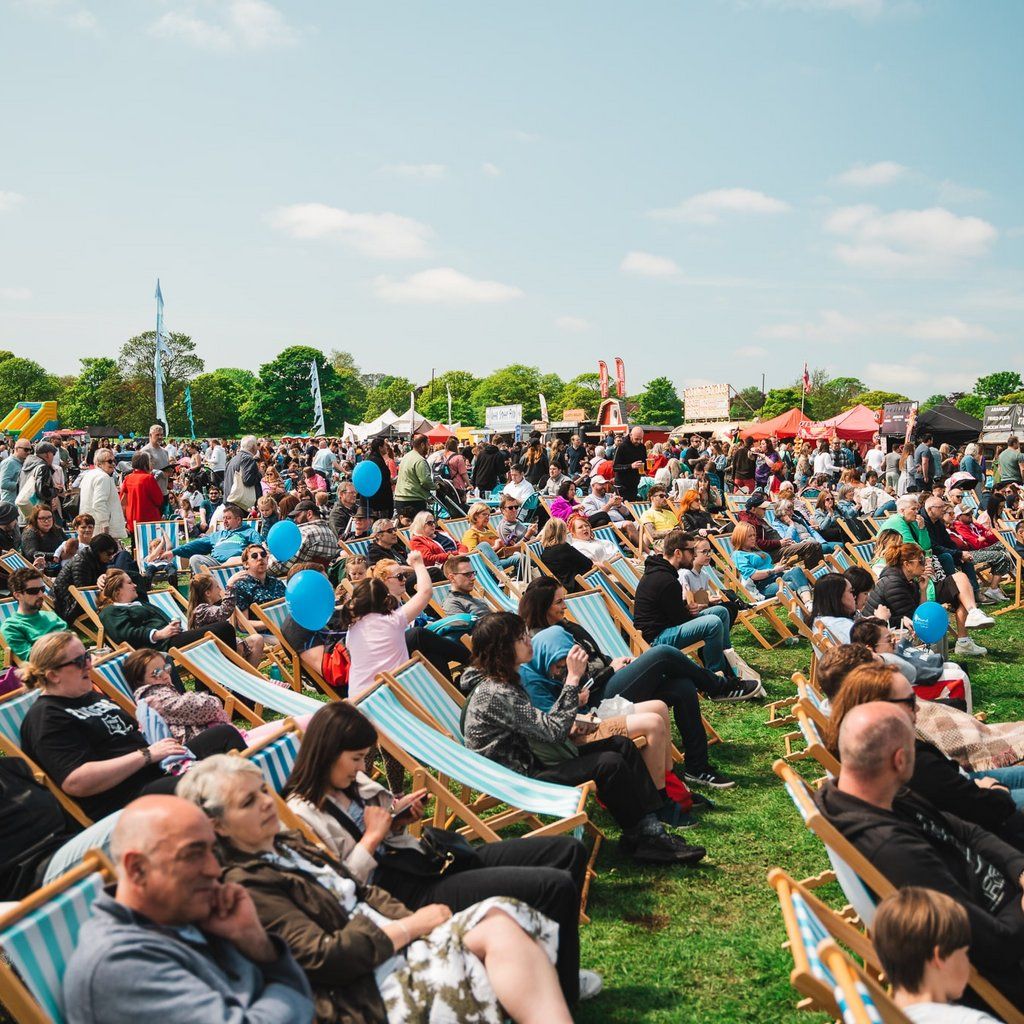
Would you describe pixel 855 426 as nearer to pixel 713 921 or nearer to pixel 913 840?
pixel 713 921

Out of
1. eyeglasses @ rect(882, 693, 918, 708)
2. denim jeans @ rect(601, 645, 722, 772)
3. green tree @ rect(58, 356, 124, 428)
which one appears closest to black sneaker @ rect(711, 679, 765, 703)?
denim jeans @ rect(601, 645, 722, 772)

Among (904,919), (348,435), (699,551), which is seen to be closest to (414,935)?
(904,919)

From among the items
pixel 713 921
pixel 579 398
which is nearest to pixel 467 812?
pixel 713 921

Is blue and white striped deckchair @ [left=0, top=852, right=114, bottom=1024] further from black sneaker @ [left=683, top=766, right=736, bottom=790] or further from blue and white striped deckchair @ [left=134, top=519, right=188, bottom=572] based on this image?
blue and white striped deckchair @ [left=134, top=519, right=188, bottom=572]

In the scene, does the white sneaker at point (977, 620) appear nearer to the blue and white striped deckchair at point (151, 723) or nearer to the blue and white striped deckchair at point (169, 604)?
the blue and white striped deckchair at point (169, 604)

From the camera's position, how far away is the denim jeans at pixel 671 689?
509cm

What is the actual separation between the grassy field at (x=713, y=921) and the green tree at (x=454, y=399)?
93.9 metres

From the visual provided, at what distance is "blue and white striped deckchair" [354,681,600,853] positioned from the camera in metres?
3.69

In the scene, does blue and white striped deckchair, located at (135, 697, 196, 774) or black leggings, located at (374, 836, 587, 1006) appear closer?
black leggings, located at (374, 836, 587, 1006)

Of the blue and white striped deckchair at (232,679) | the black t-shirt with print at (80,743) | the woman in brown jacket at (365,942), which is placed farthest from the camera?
the blue and white striped deckchair at (232,679)

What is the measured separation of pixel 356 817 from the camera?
10.3 feet

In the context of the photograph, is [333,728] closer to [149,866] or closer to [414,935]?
[414,935]

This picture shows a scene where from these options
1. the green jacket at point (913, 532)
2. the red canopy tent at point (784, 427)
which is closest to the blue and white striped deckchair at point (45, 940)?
the green jacket at point (913, 532)

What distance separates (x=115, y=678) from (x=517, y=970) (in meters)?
3.14
